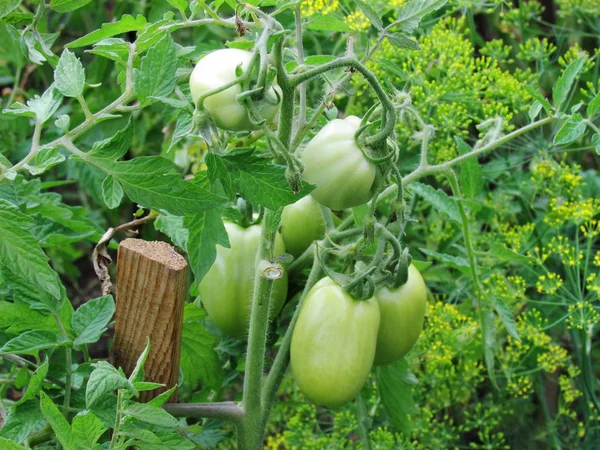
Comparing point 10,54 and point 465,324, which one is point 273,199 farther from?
point 10,54

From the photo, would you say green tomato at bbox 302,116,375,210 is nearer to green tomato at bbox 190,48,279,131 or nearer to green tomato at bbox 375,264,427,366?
green tomato at bbox 190,48,279,131

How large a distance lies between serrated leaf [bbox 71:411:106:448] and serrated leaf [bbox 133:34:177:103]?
331 millimetres

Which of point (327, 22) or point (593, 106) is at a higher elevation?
point (327, 22)

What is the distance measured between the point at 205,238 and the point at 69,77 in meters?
0.23

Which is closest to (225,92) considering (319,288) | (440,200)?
(319,288)

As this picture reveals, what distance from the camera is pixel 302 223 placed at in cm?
112

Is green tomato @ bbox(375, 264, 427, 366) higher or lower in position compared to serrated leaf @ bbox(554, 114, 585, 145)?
lower

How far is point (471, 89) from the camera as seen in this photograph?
1.44 m

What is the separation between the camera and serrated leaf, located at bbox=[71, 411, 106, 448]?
76 cm

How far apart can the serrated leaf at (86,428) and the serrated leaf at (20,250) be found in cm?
12

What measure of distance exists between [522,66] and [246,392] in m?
1.33

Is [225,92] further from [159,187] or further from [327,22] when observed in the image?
[327,22]

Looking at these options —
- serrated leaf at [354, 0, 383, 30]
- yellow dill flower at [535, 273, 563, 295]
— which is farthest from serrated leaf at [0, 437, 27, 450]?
yellow dill flower at [535, 273, 563, 295]

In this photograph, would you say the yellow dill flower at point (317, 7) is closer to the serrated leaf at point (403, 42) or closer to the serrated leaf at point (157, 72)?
the serrated leaf at point (403, 42)
